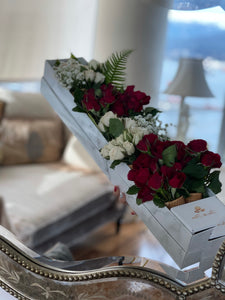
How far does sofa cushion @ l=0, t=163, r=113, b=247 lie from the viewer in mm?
1271

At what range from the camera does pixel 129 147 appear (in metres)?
0.57

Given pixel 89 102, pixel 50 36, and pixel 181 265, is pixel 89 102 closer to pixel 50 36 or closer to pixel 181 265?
pixel 181 265

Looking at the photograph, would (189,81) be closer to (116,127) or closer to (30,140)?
(116,127)

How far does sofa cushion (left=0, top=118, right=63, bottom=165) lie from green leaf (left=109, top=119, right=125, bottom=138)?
1143 mm

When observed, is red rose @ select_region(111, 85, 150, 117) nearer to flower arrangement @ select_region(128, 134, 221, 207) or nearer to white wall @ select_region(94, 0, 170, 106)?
flower arrangement @ select_region(128, 134, 221, 207)

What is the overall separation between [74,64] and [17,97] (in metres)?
1.16

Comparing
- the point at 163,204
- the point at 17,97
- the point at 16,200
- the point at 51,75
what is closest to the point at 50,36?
the point at 17,97

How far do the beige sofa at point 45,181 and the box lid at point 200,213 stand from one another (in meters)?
0.44

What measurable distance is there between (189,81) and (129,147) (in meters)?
0.49

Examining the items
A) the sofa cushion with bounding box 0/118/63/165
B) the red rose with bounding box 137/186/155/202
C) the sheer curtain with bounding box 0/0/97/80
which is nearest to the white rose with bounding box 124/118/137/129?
the red rose with bounding box 137/186/155/202

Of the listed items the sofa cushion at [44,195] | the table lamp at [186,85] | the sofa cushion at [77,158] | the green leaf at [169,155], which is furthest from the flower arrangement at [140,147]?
the sofa cushion at [77,158]

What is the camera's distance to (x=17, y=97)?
6.04 ft

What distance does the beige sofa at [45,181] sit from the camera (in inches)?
47.3

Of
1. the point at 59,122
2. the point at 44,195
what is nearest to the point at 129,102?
the point at 44,195
